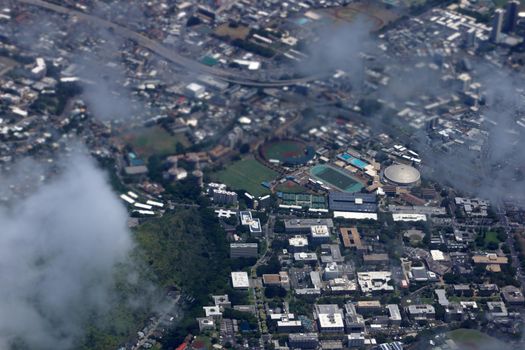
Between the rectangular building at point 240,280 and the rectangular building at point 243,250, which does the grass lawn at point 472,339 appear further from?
the rectangular building at point 243,250

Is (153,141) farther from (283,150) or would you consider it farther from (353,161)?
(353,161)

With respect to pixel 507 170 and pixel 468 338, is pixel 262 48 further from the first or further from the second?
pixel 468 338

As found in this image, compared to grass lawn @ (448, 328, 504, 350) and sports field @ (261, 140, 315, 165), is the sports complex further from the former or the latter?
grass lawn @ (448, 328, 504, 350)

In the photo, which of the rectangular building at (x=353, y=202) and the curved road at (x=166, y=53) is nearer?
the rectangular building at (x=353, y=202)

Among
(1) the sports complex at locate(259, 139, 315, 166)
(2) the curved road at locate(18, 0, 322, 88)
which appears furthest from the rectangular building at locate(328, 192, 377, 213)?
(2) the curved road at locate(18, 0, 322, 88)

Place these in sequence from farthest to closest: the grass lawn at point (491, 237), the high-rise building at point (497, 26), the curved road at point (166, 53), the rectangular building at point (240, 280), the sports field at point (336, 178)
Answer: the high-rise building at point (497, 26) < the curved road at point (166, 53) < the sports field at point (336, 178) < the grass lawn at point (491, 237) < the rectangular building at point (240, 280)

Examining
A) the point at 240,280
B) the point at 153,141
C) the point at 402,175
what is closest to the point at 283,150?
the point at 402,175

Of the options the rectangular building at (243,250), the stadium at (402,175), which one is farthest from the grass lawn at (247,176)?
the stadium at (402,175)
